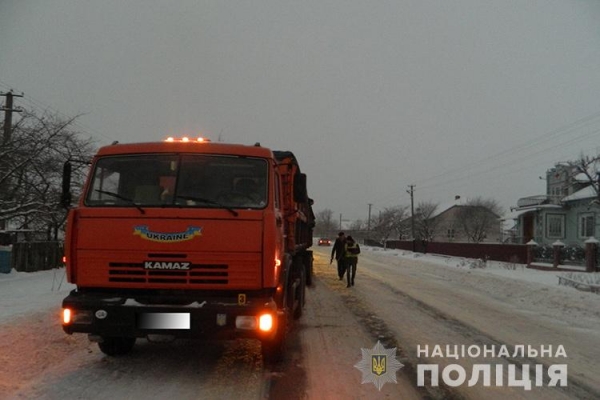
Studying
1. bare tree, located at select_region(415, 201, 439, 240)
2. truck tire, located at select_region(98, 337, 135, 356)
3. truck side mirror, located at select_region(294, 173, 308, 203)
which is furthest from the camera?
bare tree, located at select_region(415, 201, 439, 240)

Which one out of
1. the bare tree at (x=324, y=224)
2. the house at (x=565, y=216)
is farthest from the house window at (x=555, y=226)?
the bare tree at (x=324, y=224)

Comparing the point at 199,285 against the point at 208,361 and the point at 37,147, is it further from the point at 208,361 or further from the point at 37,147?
the point at 37,147

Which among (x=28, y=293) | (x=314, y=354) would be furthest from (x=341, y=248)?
(x=314, y=354)

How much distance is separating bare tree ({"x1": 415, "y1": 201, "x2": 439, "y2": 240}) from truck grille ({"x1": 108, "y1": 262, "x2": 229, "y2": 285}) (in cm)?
5413

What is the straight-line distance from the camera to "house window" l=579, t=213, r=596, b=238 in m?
31.1

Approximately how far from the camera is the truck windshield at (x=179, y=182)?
5.29m

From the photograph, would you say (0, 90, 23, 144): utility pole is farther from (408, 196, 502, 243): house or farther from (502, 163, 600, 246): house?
(408, 196, 502, 243): house

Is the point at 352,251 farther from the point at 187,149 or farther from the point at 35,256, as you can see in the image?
the point at 35,256

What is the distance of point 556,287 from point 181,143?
12.1 m

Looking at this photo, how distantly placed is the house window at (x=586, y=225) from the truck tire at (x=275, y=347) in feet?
102

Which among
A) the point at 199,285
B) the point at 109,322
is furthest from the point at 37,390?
the point at 199,285

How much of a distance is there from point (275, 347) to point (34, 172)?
12863mm

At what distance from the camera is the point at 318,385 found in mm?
5062

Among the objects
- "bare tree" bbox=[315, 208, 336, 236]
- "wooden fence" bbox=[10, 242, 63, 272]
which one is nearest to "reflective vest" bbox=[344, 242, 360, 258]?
"wooden fence" bbox=[10, 242, 63, 272]
